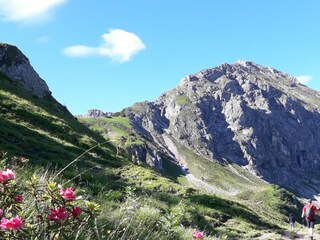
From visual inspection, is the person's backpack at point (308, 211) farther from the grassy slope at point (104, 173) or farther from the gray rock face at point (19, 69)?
the gray rock face at point (19, 69)

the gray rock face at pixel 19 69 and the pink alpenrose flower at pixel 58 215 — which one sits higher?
the gray rock face at pixel 19 69

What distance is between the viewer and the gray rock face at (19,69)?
162 feet

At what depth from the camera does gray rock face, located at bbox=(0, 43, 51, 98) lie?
49.5 m

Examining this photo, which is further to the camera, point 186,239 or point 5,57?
point 5,57

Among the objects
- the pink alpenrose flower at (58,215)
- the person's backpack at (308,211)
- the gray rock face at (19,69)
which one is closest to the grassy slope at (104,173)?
the person's backpack at (308,211)

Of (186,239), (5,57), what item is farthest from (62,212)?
(5,57)

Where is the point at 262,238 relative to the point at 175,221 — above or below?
below

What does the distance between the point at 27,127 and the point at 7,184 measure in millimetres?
27333

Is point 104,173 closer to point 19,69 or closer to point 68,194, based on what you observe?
point 68,194

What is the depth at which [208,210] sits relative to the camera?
2412 cm

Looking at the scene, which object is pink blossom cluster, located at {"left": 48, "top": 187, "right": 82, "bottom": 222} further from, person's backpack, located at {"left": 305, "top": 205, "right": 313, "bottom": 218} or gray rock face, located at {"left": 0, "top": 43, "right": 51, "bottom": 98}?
gray rock face, located at {"left": 0, "top": 43, "right": 51, "bottom": 98}

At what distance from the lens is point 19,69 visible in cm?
5003

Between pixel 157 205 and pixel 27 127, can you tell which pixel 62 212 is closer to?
pixel 157 205

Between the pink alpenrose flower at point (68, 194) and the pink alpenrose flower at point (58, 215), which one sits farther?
the pink alpenrose flower at point (68, 194)
